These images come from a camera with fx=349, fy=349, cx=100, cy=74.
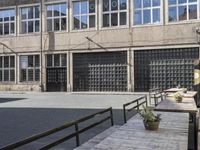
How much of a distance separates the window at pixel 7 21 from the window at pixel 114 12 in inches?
362

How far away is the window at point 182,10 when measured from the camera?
82.5 feet

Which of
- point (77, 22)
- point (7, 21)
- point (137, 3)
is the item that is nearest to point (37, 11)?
point (7, 21)

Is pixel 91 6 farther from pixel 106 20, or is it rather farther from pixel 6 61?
pixel 6 61

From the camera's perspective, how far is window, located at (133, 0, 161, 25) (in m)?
26.4

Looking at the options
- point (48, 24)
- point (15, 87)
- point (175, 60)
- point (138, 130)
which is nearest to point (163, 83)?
point (175, 60)

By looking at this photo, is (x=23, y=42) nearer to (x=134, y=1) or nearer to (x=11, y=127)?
(x=134, y=1)

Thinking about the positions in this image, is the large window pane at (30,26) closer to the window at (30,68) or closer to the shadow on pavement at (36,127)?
the window at (30,68)

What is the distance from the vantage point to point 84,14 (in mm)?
29109

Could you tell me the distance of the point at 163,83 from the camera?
2584cm

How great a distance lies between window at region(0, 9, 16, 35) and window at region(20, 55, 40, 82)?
3.07m

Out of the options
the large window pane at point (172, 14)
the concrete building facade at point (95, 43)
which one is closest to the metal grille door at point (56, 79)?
the concrete building facade at point (95, 43)

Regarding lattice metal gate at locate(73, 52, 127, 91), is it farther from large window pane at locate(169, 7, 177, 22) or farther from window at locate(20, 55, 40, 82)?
large window pane at locate(169, 7, 177, 22)

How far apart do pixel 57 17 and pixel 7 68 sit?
680 cm

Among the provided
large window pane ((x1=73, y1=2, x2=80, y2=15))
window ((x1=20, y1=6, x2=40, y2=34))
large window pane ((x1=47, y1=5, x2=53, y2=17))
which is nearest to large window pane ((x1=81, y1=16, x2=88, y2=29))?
large window pane ((x1=73, y1=2, x2=80, y2=15))
